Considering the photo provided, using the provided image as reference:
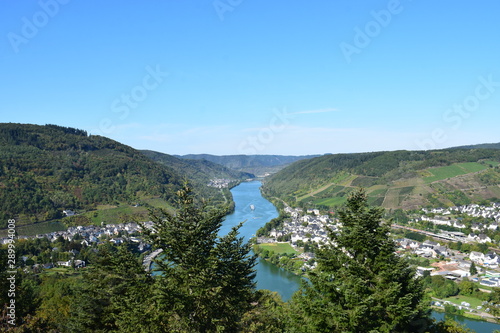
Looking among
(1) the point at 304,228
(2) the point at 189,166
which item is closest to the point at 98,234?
(1) the point at 304,228

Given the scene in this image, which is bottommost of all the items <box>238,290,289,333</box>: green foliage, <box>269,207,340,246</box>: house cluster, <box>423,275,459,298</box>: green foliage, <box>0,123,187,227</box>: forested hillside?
<box>423,275,459,298</box>: green foliage

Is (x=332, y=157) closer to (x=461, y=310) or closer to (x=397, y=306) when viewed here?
(x=461, y=310)

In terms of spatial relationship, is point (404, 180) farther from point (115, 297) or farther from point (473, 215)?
point (115, 297)

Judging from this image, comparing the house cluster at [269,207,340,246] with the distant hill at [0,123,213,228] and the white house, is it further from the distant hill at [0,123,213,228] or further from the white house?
the distant hill at [0,123,213,228]

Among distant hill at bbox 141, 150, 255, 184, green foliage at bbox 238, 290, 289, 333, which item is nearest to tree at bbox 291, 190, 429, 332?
green foliage at bbox 238, 290, 289, 333

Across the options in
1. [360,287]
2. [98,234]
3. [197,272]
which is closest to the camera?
[360,287]

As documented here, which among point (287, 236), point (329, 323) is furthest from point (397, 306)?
point (287, 236)
